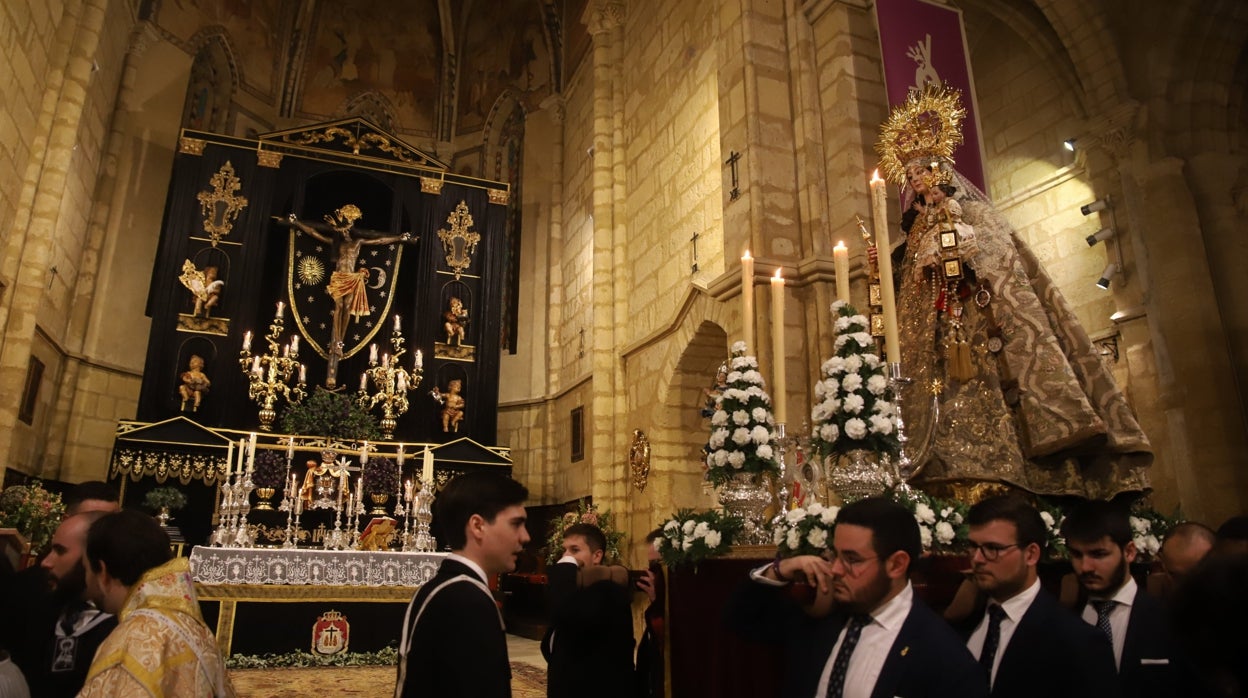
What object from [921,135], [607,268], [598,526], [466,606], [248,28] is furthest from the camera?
[248,28]

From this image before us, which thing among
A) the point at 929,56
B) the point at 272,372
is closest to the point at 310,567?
the point at 272,372

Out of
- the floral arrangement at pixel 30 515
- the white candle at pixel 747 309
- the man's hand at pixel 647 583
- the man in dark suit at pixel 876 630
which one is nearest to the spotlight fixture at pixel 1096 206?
the white candle at pixel 747 309

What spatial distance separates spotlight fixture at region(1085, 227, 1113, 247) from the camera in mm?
10289

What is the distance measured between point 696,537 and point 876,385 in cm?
100

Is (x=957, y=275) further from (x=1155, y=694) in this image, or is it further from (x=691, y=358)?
(x=691, y=358)

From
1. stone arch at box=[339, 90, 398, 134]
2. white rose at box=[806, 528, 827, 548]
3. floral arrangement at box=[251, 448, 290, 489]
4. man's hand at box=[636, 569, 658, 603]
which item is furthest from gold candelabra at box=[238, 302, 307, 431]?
white rose at box=[806, 528, 827, 548]

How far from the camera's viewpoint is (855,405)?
3494 millimetres

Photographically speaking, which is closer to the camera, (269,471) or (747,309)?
(747,309)

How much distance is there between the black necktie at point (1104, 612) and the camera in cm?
262

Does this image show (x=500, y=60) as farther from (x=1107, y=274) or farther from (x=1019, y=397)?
(x=1019, y=397)

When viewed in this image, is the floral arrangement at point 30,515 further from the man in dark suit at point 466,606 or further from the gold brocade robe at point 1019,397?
the gold brocade robe at point 1019,397

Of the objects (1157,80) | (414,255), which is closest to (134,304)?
(414,255)

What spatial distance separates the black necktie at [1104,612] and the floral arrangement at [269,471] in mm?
10021

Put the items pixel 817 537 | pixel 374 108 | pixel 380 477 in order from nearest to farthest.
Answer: pixel 817 537, pixel 380 477, pixel 374 108
